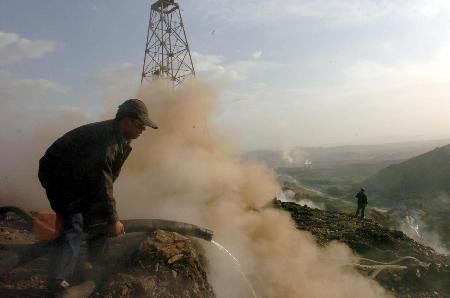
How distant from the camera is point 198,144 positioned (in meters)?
11.2

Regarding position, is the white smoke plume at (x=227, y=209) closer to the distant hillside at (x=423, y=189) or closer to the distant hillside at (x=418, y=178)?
the distant hillside at (x=423, y=189)

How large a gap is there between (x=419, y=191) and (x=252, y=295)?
34.6 m

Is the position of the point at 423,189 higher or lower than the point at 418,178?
lower

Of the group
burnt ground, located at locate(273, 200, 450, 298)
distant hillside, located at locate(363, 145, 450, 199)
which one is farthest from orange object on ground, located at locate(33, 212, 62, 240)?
distant hillside, located at locate(363, 145, 450, 199)

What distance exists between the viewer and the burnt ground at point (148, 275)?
12.2 ft

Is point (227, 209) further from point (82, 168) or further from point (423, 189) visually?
point (423, 189)

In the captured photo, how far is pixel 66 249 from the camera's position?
3549 millimetres

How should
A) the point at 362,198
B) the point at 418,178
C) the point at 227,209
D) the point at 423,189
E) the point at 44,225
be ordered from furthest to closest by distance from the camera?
the point at 418,178
the point at 423,189
the point at 362,198
the point at 227,209
the point at 44,225

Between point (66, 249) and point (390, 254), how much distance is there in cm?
947

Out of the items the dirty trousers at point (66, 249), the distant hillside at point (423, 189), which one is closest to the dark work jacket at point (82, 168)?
the dirty trousers at point (66, 249)

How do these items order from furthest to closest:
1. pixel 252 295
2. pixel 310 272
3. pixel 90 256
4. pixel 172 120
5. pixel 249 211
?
pixel 172 120 < pixel 249 211 < pixel 310 272 < pixel 252 295 < pixel 90 256

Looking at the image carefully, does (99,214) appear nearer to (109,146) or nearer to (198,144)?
(109,146)

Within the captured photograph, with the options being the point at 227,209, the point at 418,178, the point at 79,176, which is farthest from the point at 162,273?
the point at 418,178

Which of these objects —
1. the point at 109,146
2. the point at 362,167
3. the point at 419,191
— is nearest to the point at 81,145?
the point at 109,146
